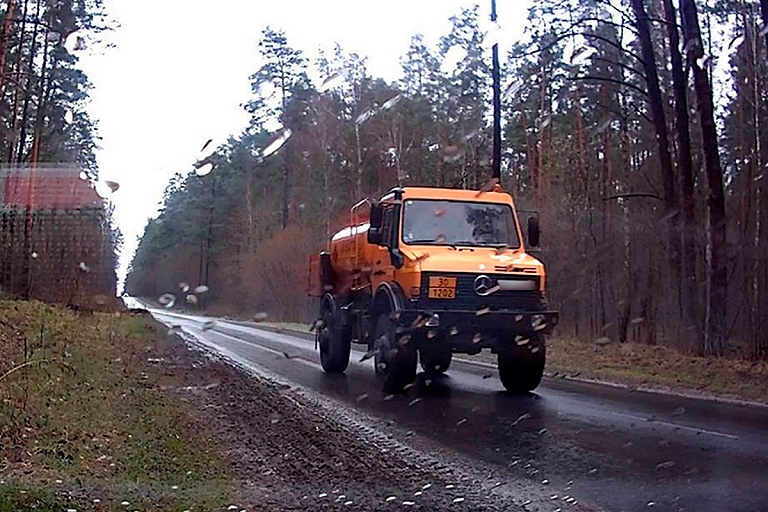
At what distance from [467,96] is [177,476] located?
3477 cm

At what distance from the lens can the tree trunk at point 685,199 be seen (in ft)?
68.3

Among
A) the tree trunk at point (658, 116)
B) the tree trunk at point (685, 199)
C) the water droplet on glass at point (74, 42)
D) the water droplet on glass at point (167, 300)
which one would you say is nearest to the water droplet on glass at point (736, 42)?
the tree trunk at point (658, 116)

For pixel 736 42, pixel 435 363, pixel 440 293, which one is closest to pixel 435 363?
pixel 435 363

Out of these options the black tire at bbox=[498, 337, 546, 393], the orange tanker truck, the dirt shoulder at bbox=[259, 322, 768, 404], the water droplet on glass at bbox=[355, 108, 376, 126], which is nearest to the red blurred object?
the dirt shoulder at bbox=[259, 322, 768, 404]

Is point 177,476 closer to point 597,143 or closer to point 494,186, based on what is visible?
point 494,186

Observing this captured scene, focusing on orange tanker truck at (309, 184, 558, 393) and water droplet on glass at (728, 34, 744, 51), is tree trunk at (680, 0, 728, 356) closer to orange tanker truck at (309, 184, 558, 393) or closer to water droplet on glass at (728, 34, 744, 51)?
orange tanker truck at (309, 184, 558, 393)

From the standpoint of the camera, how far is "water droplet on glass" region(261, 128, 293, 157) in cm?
5191

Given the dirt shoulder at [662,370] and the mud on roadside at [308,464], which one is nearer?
the mud on roadside at [308,464]

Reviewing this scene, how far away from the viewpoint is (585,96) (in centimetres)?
3650

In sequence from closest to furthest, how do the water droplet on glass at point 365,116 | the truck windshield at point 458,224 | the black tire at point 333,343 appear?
the truck windshield at point 458,224, the black tire at point 333,343, the water droplet on glass at point 365,116

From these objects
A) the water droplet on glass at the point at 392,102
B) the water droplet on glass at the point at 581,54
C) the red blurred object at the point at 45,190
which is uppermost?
the water droplet on glass at the point at 392,102

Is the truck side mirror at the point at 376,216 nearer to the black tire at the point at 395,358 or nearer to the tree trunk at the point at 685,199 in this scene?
the black tire at the point at 395,358

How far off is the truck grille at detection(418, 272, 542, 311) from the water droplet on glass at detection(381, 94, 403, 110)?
3056 cm

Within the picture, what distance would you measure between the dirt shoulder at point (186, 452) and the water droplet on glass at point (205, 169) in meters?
41.2
